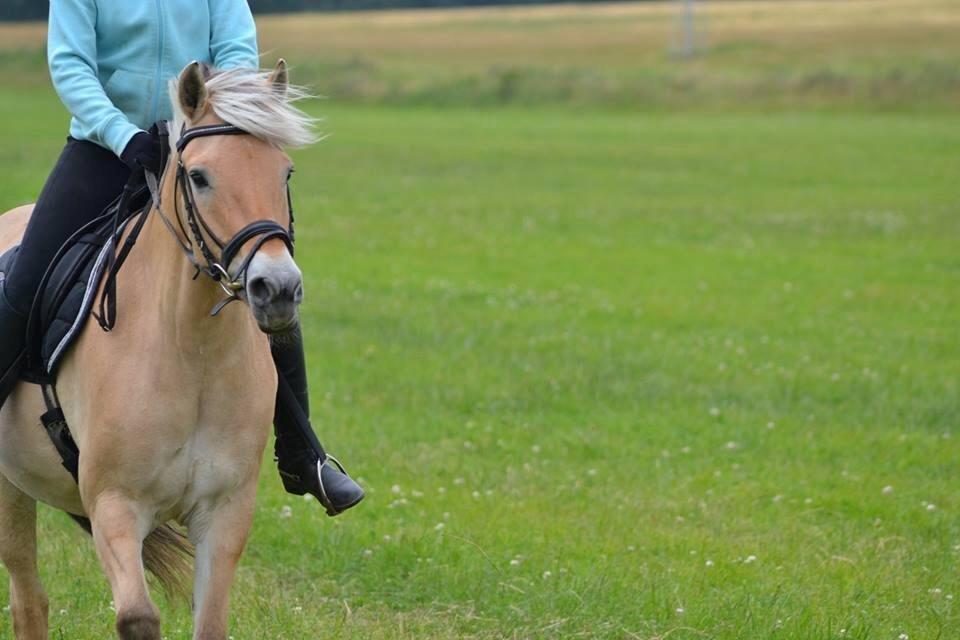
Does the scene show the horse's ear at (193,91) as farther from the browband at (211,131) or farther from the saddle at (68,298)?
the saddle at (68,298)

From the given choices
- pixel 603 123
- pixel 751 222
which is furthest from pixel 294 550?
pixel 603 123

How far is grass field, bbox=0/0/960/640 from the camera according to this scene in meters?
6.82

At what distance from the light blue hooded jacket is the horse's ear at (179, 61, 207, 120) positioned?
544 mm

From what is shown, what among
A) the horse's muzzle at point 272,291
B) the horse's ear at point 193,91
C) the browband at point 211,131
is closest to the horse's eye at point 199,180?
the browband at point 211,131

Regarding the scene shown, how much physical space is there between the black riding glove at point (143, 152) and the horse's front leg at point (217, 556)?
1261 mm

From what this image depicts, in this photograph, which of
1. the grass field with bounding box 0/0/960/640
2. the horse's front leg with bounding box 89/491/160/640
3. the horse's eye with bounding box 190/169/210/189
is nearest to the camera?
the horse's eye with bounding box 190/169/210/189

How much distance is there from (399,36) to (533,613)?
9270cm

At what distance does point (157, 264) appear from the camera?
5.21 metres

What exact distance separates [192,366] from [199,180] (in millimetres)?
734

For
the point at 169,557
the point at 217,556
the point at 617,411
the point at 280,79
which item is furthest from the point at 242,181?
the point at 617,411

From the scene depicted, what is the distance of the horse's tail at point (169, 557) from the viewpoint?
599cm

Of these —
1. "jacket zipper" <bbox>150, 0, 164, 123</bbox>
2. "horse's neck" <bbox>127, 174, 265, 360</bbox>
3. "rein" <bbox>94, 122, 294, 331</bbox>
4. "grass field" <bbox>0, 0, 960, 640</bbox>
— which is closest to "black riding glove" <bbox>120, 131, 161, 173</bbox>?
"rein" <bbox>94, 122, 294, 331</bbox>

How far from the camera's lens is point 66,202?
18.9 ft

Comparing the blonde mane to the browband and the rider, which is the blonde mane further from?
the rider
